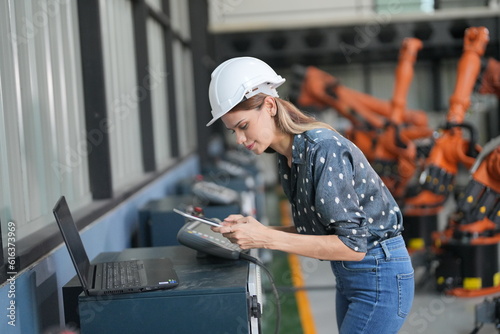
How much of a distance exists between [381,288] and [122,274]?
99 cm

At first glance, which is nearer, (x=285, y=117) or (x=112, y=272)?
(x=285, y=117)

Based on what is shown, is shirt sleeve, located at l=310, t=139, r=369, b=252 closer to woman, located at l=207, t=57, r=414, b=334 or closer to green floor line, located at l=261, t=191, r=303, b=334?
woman, located at l=207, t=57, r=414, b=334

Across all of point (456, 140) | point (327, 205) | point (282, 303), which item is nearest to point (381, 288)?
point (327, 205)

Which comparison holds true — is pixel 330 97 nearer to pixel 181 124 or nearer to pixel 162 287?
pixel 181 124

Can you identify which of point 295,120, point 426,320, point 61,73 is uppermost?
point 61,73

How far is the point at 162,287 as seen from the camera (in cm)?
218

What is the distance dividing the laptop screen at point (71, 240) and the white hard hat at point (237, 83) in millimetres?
672

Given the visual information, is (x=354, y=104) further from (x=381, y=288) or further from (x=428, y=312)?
(x=381, y=288)

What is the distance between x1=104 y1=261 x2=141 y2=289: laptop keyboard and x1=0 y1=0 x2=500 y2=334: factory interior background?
0.29 m

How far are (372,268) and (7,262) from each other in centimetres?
139

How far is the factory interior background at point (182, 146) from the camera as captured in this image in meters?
3.03

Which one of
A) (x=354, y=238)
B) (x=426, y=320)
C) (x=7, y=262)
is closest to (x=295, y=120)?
(x=354, y=238)

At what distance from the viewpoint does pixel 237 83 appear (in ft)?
7.26

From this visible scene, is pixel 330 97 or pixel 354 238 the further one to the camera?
pixel 330 97
